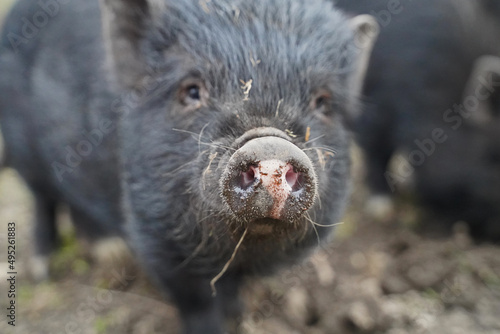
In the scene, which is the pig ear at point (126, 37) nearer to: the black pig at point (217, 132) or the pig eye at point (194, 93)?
the black pig at point (217, 132)

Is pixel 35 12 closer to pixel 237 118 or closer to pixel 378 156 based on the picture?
pixel 237 118

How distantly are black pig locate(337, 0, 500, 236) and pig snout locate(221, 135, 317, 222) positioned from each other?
2.92 m

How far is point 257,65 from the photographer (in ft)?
7.68

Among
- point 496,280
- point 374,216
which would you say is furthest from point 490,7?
point 496,280

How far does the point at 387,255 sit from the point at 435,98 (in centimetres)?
146

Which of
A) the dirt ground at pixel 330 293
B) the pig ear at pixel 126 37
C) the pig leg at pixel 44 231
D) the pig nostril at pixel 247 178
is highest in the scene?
the pig ear at pixel 126 37

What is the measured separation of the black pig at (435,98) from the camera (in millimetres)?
4434

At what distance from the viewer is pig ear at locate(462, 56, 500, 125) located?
4.20m

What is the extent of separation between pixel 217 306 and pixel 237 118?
1.56 m

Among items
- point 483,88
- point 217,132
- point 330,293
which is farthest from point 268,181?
point 483,88

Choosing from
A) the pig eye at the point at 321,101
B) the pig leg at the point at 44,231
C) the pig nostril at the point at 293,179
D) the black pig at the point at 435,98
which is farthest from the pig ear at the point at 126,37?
the black pig at the point at 435,98

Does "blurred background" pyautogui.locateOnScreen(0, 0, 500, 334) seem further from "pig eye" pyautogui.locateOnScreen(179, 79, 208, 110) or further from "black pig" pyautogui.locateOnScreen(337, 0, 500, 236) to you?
"pig eye" pyautogui.locateOnScreen(179, 79, 208, 110)

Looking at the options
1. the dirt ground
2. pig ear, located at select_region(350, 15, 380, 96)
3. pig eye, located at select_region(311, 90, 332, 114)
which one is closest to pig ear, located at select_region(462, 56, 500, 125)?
the dirt ground

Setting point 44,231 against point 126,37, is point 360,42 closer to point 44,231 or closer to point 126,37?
point 126,37
